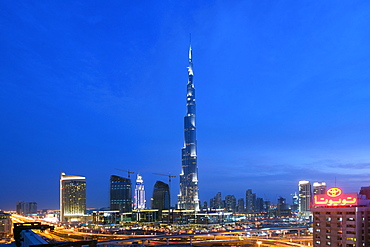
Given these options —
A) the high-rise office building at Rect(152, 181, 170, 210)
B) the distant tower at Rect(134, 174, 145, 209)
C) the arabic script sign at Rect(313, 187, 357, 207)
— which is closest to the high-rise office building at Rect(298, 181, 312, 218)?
the high-rise office building at Rect(152, 181, 170, 210)

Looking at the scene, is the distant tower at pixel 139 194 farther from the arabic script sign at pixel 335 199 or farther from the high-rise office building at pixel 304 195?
the arabic script sign at pixel 335 199

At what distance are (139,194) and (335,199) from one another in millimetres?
154201

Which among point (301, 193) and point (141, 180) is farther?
point (141, 180)

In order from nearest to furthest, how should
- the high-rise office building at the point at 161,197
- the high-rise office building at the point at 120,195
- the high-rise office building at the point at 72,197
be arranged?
the high-rise office building at the point at 72,197
the high-rise office building at the point at 161,197
the high-rise office building at the point at 120,195

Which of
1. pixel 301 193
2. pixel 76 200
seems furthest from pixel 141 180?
pixel 301 193

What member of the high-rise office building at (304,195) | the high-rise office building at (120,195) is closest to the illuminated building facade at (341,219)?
the high-rise office building at (304,195)

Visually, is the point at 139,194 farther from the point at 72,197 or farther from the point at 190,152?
the point at 190,152

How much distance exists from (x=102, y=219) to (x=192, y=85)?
67.4m

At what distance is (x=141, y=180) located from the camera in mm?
185000

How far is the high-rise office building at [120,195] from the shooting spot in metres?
169

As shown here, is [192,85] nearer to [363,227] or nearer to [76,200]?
[76,200]

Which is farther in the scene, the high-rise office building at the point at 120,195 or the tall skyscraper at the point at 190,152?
the high-rise office building at the point at 120,195

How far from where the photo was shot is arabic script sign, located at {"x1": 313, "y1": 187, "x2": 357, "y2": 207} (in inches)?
1307

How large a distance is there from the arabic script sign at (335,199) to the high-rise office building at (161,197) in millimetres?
128327
